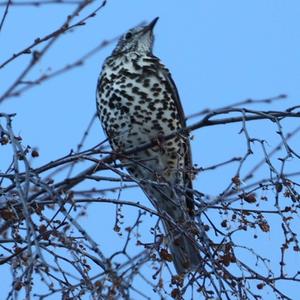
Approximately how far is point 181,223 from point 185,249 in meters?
0.43

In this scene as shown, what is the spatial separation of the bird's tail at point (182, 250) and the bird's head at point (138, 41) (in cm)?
252

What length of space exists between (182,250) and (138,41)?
9.48 ft

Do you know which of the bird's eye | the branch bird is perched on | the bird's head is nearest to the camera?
the branch bird is perched on

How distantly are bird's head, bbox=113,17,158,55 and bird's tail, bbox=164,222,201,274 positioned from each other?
2.52 m

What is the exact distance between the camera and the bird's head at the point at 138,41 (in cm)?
727

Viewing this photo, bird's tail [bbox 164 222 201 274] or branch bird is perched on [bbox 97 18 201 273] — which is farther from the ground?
branch bird is perched on [bbox 97 18 201 273]

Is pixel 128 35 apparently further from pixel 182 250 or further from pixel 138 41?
pixel 182 250

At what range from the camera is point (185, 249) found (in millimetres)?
4895

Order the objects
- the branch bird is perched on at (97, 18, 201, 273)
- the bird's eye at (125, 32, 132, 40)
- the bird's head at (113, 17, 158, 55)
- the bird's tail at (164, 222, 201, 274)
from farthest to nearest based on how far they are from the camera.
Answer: the bird's eye at (125, 32, 132, 40) → the bird's head at (113, 17, 158, 55) → the branch bird is perched on at (97, 18, 201, 273) → the bird's tail at (164, 222, 201, 274)

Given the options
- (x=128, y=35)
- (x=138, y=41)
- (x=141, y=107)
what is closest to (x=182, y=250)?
(x=141, y=107)

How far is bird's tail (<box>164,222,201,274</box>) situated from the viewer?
170 inches

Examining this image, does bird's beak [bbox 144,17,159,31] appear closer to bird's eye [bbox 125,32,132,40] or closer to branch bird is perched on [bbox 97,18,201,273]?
bird's eye [bbox 125,32,132,40]

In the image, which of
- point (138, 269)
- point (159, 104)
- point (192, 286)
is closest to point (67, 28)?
point (138, 269)

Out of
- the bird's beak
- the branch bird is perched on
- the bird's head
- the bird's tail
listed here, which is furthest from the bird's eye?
the bird's tail
